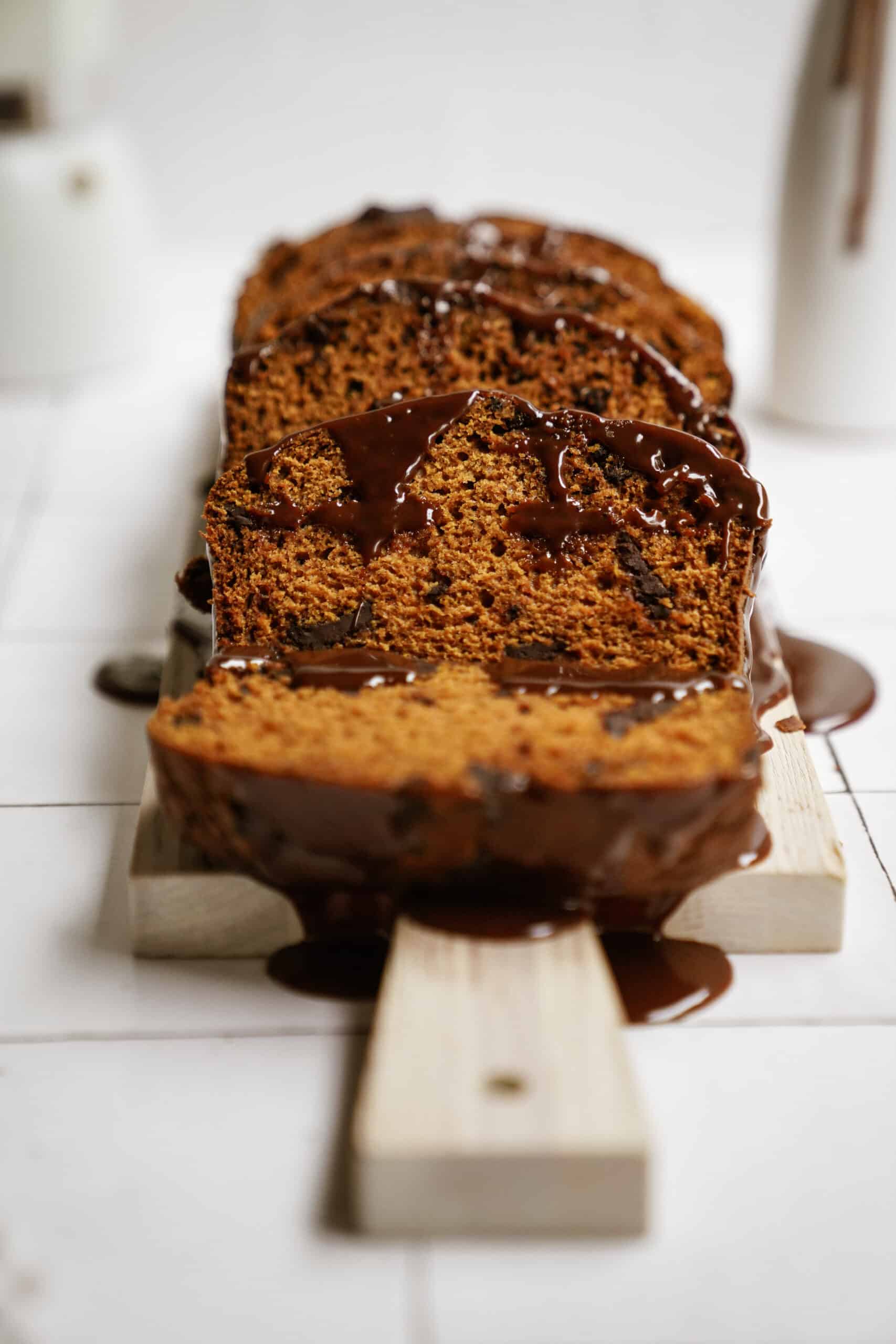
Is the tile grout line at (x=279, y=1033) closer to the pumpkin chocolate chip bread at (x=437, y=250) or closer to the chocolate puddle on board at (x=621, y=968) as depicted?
the chocolate puddle on board at (x=621, y=968)

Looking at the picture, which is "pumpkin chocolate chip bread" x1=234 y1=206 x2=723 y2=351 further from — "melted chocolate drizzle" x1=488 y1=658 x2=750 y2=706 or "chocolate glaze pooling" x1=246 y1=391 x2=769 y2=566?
"melted chocolate drizzle" x1=488 y1=658 x2=750 y2=706

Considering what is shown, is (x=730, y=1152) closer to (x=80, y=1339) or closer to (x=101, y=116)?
(x=80, y=1339)

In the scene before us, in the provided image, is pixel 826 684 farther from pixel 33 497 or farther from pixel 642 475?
pixel 33 497

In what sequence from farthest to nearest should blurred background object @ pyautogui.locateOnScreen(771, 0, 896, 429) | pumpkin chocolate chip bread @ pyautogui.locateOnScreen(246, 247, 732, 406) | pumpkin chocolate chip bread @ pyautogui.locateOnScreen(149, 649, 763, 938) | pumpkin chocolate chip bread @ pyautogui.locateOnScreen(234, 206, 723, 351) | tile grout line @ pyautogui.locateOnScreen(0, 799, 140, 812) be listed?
blurred background object @ pyautogui.locateOnScreen(771, 0, 896, 429) < pumpkin chocolate chip bread @ pyautogui.locateOnScreen(234, 206, 723, 351) < pumpkin chocolate chip bread @ pyautogui.locateOnScreen(246, 247, 732, 406) < tile grout line @ pyautogui.locateOnScreen(0, 799, 140, 812) < pumpkin chocolate chip bread @ pyautogui.locateOnScreen(149, 649, 763, 938)

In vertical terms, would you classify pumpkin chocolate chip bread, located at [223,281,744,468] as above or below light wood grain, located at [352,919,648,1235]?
above

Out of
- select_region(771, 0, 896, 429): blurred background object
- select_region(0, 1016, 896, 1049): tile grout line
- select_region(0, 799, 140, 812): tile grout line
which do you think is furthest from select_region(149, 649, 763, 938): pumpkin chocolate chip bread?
select_region(771, 0, 896, 429): blurred background object

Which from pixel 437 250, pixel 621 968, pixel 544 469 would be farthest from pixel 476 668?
pixel 437 250
